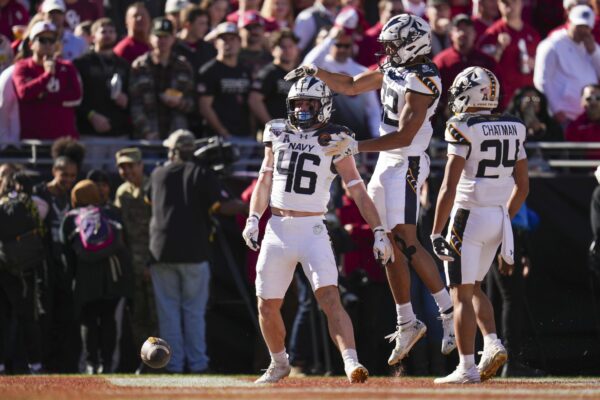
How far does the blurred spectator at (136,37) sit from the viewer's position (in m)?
15.3

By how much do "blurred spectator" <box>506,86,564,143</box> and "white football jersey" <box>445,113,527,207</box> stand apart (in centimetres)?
420

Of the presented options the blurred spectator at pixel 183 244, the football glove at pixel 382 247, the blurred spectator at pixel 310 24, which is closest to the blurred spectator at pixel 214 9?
the blurred spectator at pixel 310 24

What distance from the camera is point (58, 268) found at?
13.6 m

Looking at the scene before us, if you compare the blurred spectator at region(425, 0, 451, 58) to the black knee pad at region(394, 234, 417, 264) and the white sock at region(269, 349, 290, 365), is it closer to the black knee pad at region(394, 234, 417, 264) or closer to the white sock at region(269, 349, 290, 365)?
the black knee pad at region(394, 234, 417, 264)

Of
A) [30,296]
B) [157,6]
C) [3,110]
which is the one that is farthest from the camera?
[157,6]

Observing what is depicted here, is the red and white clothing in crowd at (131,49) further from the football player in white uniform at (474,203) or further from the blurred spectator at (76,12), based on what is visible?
the football player in white uniform at (474,203)

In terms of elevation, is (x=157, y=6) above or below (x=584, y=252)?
above

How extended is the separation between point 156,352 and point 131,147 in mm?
3497

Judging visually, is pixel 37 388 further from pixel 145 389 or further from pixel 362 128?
pixel 362 128

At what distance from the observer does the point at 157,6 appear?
58.1ft

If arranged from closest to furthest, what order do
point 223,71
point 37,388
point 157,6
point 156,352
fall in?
1. point 37,388
2. point 156,352
3. point 223,71
4. point 157,6

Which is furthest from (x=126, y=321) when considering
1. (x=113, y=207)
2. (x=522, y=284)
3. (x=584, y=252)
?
(x=584, y=252)

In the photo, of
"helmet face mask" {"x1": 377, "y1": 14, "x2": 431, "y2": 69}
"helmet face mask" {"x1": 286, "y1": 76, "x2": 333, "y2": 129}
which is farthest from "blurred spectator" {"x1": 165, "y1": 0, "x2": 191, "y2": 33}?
"helmet face mask" {"x1": 286, "y1": 76, "x2": 333, "y2": 129}

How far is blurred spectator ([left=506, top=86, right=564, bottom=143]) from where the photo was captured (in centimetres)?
1470
